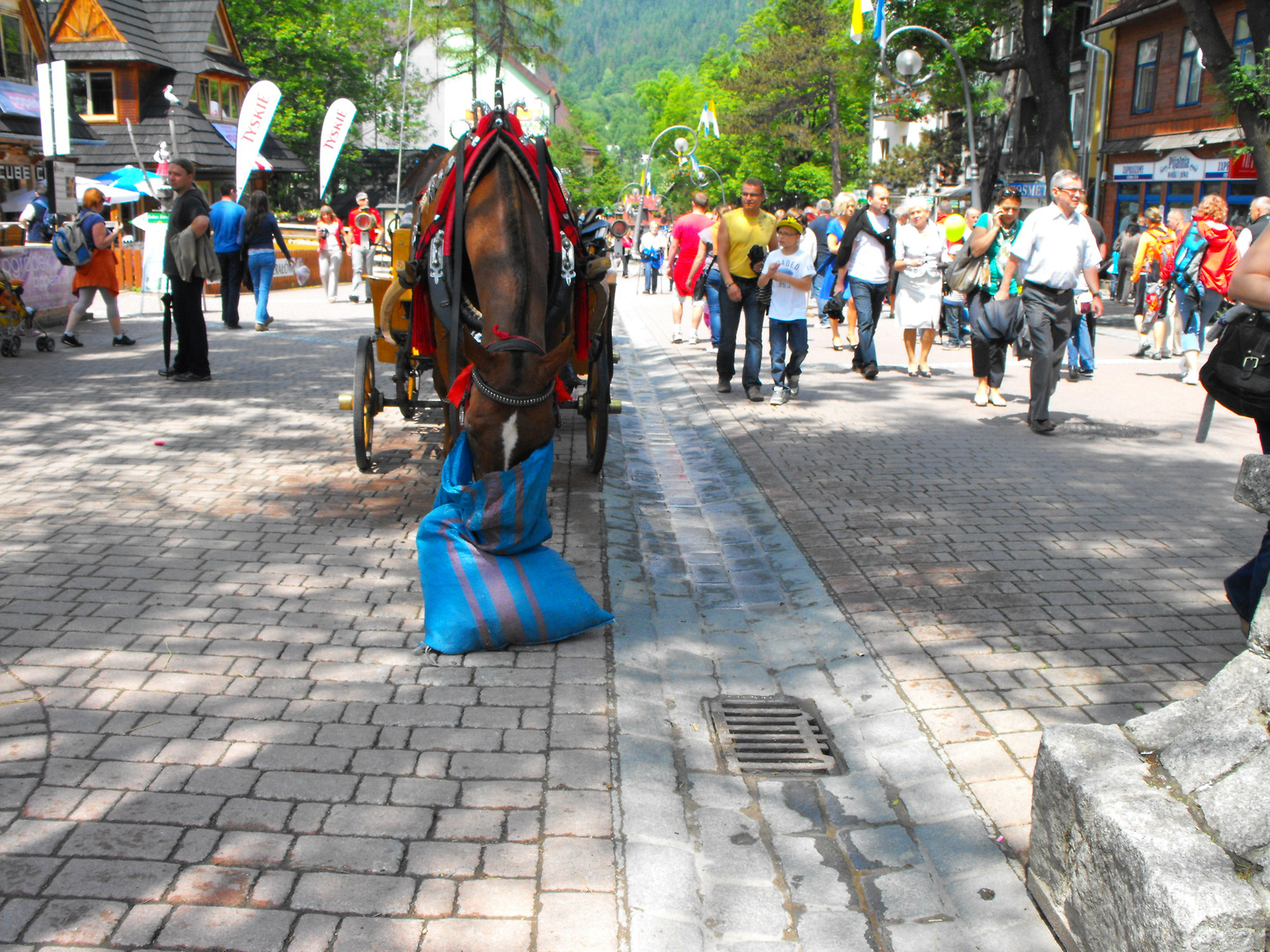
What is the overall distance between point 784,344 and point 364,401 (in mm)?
4940

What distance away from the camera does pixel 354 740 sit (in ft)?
12.5

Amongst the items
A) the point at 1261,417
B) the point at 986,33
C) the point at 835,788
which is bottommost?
the point at 835,788

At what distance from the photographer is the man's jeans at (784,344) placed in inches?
427

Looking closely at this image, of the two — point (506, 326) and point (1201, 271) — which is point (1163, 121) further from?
point (506, 326)

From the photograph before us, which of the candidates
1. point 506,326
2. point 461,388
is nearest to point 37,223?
point 461,388

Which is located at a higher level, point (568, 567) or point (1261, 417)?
point (1261, 417)

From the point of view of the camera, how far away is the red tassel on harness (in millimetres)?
4566

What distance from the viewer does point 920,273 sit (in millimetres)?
12477

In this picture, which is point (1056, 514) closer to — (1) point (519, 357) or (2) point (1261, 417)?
(2) point (1261, 417)

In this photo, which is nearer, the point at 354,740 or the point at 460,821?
the point at 460,821

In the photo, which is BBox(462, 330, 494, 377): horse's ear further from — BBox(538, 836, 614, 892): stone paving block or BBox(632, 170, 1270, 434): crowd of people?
BBox(632, 170, 1270, 434): crowd of people

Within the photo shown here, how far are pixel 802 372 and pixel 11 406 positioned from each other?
328 inches

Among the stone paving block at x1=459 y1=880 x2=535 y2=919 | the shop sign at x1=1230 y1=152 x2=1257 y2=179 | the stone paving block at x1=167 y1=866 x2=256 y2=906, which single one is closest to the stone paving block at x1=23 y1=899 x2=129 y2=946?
the stone paving block at x1=167 y1=866 x2=256 y2=906

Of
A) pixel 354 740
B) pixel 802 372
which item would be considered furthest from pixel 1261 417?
pixel 802 372
